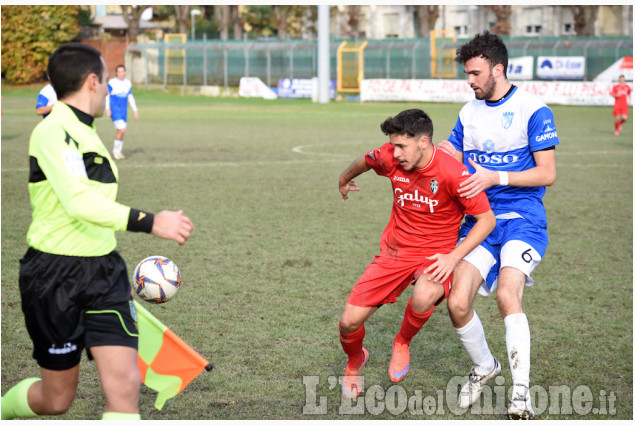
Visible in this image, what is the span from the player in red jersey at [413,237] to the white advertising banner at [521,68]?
37014 millimetres

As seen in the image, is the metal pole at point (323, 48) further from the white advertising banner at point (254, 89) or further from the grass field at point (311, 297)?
the grass field at point (311, 297)

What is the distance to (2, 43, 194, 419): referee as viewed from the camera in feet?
12.0

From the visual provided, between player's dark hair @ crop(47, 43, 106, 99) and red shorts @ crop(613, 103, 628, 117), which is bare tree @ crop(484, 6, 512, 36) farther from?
player's dark hair @ crop(47, 43, 106, 99)

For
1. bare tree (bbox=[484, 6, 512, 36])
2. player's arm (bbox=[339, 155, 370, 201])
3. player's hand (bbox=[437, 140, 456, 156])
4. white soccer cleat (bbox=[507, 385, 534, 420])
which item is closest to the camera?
white soccer cleat (bbox=[507, 385, 534, 420])

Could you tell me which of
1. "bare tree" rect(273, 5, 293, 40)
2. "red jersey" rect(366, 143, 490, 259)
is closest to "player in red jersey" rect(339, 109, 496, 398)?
"red jersey" rect(366, 143, 490, 259)

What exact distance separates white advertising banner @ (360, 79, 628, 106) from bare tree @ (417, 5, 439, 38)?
62.9 feet

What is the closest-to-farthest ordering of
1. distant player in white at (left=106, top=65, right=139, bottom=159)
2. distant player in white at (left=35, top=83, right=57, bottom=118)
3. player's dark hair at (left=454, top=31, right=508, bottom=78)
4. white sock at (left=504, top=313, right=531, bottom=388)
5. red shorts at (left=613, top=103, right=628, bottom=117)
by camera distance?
white sock at (left=504, top=313, right=531, bottom=388)
player's dark hair at (left=454, top=31, right=508, bottom=78)
distant player in white at (left=35, top=83, right=57, bottom=118)
distant player in white at (left=106, top=65, right=139, bottom=159)
red shorts at (left=613, top=103, right=628, bottom=117)

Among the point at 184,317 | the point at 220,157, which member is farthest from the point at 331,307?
the point at 220,157

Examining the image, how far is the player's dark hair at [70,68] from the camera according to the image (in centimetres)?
373

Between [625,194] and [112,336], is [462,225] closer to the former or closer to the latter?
[112,336]

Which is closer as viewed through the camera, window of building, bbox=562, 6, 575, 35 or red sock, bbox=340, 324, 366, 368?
red sock, bbox=340, 324, 366, 368

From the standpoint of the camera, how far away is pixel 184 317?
663 centimetres

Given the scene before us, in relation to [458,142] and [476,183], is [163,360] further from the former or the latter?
[458,142]

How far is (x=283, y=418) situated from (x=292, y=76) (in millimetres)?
45419
